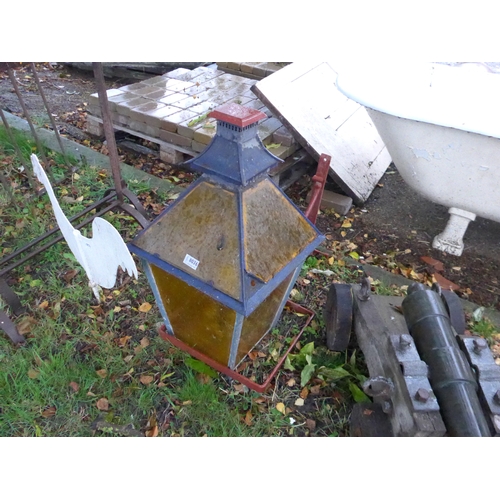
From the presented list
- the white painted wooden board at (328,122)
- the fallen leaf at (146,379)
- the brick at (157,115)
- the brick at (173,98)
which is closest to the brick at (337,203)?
the white painted wooden board at (328,122)

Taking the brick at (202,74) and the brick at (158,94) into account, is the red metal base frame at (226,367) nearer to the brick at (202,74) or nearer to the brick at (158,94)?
the brick at (158,94)

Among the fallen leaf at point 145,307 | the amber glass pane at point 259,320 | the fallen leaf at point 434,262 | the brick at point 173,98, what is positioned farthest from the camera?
the brick at point 173,98

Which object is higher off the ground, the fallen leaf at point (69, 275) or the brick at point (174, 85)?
the brick at point (174, 85)

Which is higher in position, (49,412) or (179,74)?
(179,74)

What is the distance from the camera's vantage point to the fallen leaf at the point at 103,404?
199 cm

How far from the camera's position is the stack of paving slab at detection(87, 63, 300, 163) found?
3.39m

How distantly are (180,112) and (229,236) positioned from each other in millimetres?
2464

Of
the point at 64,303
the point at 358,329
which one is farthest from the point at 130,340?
the point at 358,329

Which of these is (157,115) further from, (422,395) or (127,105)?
(422,395)

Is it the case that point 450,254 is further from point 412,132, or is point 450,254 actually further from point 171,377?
point 171,377

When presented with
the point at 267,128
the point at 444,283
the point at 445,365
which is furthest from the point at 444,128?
the point at 445,365

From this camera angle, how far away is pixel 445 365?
→ 5.05ft

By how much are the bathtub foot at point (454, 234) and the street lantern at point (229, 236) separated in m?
1.86
